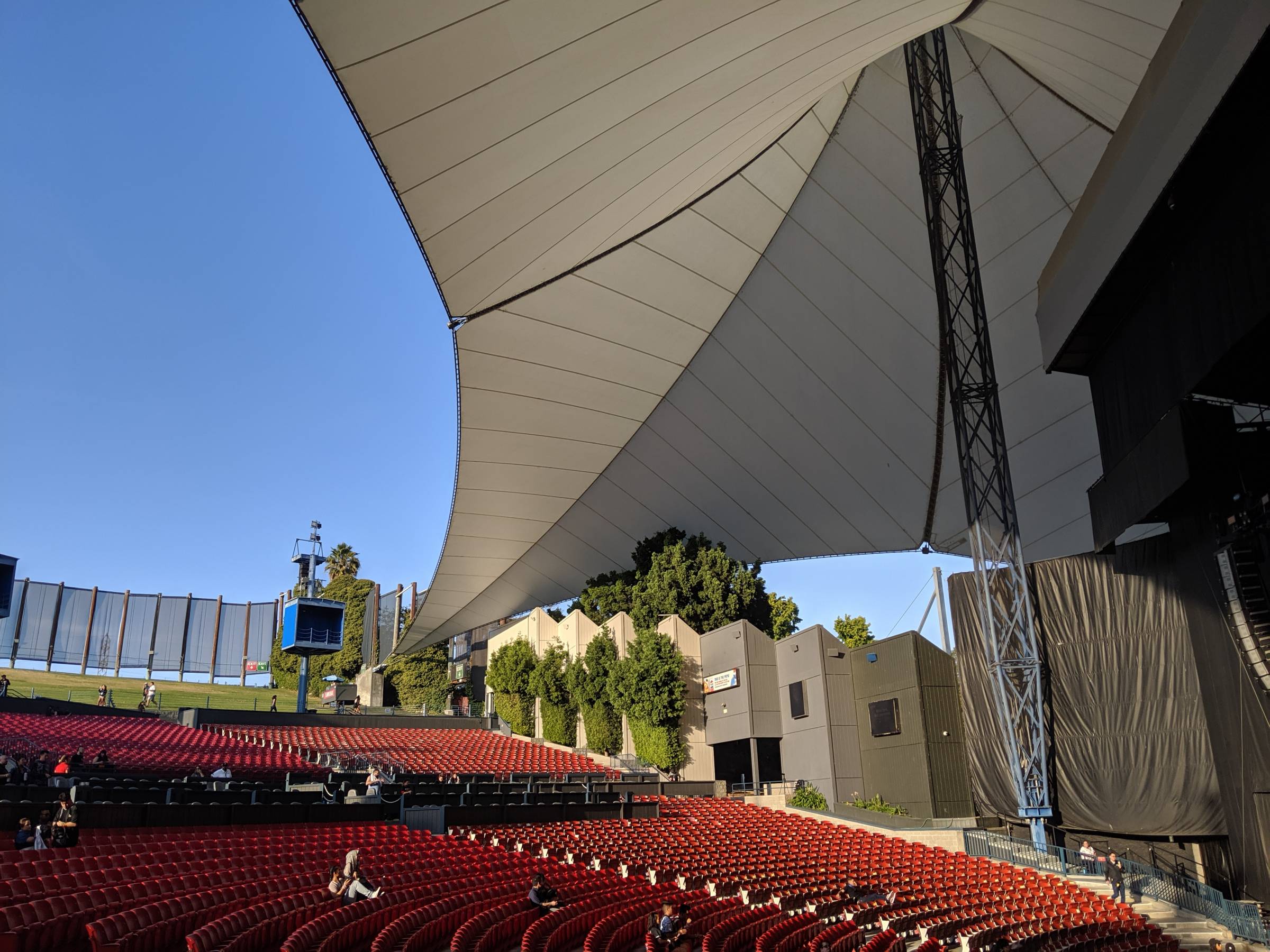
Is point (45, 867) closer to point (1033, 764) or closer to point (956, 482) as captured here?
point (1033, 764)

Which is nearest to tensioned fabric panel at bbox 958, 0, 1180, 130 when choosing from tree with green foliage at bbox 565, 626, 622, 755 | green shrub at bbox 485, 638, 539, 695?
tree with green foliage at bbox 565, 626, 622, 755

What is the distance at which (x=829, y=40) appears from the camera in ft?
59.0

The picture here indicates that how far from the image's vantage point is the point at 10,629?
55.8 m

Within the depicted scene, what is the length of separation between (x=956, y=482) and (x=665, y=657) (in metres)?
11.6

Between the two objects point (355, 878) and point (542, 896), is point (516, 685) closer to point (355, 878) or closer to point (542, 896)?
point (542, 896)

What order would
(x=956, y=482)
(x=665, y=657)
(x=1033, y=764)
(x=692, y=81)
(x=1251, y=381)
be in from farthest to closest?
(x=665, y=657) → (x=956, y=482) → (x=1033, y=764) → (x=692, y=81) → (x=1251, y=381)

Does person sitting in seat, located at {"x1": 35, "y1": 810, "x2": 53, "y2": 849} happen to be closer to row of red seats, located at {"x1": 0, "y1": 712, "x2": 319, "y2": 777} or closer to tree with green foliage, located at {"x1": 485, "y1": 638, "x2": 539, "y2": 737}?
row of red seats, located at {"x1": 0, "y1": 712, "x2": 319, "y2": 777}

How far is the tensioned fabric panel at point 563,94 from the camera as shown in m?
15.1

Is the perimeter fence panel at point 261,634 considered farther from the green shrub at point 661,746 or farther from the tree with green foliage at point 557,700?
the green shrub at point 661,746

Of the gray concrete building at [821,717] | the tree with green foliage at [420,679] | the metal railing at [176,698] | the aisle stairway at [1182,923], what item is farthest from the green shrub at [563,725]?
the aisle stairway at [1182,923]

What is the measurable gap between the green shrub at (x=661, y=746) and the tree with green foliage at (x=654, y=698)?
2cm

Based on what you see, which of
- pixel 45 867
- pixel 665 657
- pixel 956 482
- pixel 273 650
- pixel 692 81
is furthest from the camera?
pixel 273 650

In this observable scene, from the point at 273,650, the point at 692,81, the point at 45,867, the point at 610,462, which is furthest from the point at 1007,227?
the point at 273,650

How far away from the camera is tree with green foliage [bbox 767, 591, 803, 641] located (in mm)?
52000
